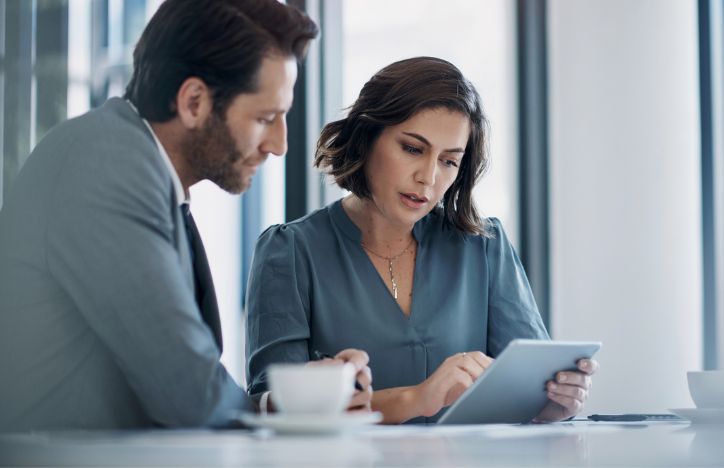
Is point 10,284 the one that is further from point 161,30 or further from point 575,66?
point 575,66

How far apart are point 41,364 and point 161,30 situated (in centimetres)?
62

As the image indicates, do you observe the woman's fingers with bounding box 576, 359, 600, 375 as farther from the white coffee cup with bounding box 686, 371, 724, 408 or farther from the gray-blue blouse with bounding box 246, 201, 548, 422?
the gray-blue blouse with bounding box 246, 201, 548, 422

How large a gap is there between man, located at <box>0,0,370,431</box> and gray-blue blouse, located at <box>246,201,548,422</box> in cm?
47

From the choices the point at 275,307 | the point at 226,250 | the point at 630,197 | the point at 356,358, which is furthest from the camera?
the point at 226,250

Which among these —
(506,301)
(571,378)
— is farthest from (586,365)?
(506,301)

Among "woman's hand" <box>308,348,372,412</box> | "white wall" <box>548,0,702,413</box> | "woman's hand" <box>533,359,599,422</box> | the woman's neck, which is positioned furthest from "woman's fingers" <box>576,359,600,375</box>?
"white wall" <box>548,0,702,413</box>

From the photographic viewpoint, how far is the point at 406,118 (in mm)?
2266

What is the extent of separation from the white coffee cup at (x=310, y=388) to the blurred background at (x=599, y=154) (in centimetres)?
215

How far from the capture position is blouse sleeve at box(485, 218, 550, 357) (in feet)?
7.70

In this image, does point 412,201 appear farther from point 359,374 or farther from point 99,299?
point 99,299

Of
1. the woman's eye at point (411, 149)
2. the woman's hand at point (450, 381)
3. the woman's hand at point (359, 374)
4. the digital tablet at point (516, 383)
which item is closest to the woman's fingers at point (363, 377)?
the woman's hand at point (359, 374)

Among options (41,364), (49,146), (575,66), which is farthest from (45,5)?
(575,66)

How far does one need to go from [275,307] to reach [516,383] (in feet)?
2.11

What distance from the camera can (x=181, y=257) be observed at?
161 centimetres
